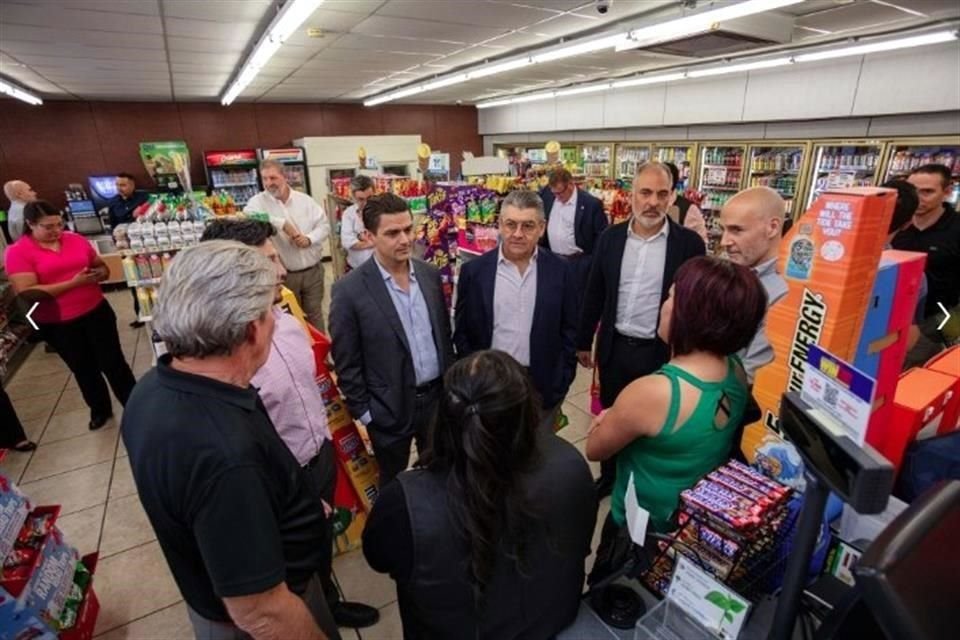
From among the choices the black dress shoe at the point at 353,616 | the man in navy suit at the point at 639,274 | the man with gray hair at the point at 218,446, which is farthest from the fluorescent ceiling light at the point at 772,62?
the black dress shoe at the point at 353,616

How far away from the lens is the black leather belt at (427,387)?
225 centimetres

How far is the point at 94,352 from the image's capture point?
11.9 ft

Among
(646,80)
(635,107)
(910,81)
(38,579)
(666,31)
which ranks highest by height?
(646,80)

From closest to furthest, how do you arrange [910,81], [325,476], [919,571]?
1. [919,571]
2. [325,476]
3. [910,81]

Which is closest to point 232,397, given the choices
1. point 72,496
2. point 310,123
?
point 72,496

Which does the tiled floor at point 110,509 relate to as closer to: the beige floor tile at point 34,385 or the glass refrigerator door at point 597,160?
the beige floor tile at point 34,385

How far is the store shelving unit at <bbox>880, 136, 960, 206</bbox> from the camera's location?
5.70 m

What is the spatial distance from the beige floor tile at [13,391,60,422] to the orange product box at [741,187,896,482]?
5.46 m

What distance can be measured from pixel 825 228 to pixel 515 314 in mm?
1336

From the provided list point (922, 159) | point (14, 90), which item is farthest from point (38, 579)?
point (922, 159)

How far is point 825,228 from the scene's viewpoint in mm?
1421

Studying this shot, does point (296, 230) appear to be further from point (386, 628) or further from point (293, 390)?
point (386, 628)

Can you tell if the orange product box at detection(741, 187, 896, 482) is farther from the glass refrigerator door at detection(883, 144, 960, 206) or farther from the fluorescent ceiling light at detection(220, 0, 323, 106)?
the glass refrigerator door at detection(883, 144, 960, 206)

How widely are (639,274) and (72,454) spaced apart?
4233 millimetres
